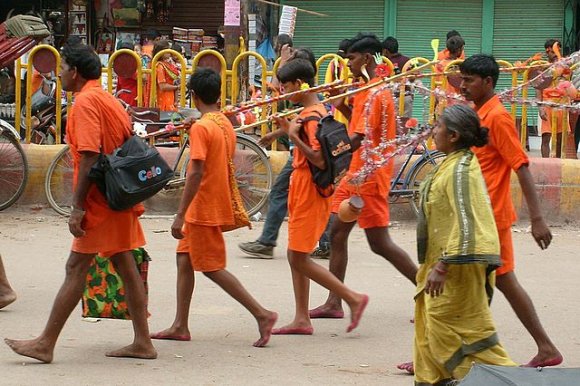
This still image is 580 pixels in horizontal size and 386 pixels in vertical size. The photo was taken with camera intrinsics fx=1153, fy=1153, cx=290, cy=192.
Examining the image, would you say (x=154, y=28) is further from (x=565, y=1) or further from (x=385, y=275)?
(x=385, y=275)

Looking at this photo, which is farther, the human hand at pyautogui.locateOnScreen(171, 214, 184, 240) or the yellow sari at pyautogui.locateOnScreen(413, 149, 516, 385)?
the human hand at pyautogui.locateOnScreen(171, 214, 184, 240)

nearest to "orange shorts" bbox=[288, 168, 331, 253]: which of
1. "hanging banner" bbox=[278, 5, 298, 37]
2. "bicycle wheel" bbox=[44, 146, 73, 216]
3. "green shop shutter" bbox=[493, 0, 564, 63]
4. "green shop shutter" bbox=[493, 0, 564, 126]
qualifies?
"bicycle wheel" bbox=[44, 146, 73, 216]

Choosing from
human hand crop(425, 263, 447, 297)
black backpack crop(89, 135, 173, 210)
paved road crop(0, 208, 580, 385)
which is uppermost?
black backpack crop(89, 135, 173, 210)

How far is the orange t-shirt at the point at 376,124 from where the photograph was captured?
6.78 meters

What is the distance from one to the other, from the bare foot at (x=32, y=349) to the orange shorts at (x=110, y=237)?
52cm

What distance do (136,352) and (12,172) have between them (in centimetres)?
518

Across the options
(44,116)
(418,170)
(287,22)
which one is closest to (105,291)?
(418,170)

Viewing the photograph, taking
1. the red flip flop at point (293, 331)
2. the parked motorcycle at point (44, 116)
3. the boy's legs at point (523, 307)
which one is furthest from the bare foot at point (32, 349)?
the parked motorcycle at point (44, 116)

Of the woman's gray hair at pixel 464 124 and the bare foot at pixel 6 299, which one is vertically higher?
the woman's gray hair at pixel 464 124

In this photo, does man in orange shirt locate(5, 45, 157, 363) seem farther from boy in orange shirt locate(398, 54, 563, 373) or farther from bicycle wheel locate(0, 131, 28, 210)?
bicycle wheel locate(0, 131, 28, 210)

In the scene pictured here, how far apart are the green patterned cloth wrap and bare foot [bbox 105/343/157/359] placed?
0.61ft

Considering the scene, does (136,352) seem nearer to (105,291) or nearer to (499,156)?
(105,291)

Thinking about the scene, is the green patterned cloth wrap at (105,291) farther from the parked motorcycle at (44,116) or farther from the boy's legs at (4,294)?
the parked motorcycle at (44,116)

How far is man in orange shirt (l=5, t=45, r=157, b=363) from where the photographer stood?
18.8 feet
